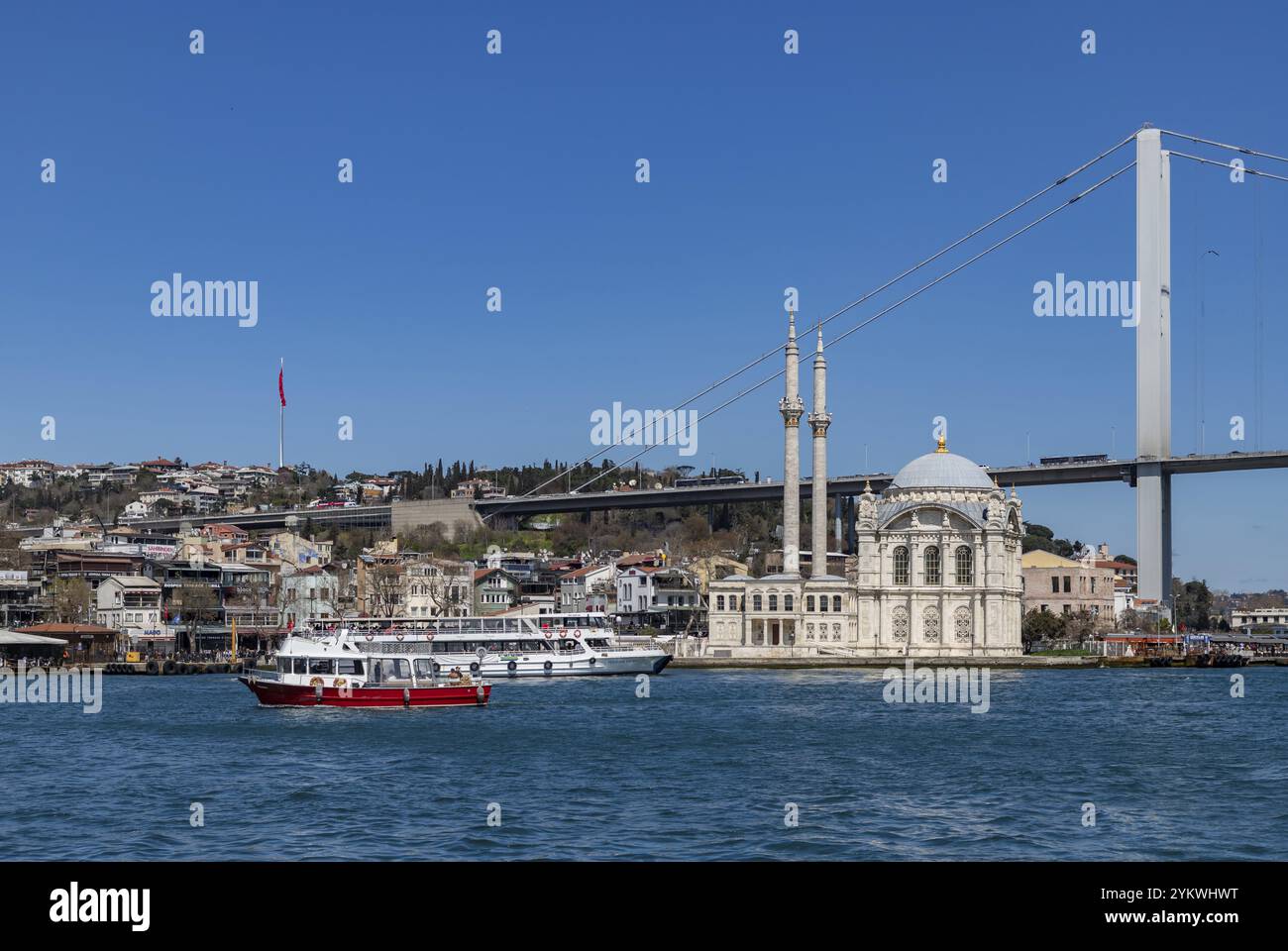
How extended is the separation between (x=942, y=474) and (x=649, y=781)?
4609cm

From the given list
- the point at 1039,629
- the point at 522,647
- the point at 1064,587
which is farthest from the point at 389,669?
the point at 1064,587

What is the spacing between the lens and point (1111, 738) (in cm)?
2789

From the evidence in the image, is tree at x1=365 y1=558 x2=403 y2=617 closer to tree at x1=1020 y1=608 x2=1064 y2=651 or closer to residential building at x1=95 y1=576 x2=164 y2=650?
residential building at x1=95 y1=576 x2=164 y2=650

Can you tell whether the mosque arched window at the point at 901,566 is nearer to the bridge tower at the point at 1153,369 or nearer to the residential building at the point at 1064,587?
the bridge tower at the point at 1153,369

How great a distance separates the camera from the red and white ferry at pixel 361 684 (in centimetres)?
3528

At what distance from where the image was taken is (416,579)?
3063 inches

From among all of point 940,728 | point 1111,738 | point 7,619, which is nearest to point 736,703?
point 940,728

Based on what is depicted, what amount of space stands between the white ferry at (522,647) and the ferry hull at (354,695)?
12.7 meters

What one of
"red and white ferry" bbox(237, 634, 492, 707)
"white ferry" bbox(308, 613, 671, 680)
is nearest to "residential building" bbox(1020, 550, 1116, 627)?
"white ferry" bbox(308, 613, 671, 680)

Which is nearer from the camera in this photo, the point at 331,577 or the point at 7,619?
the point at 7,619

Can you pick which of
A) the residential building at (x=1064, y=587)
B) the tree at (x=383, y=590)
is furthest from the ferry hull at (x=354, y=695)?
the residential building at (x=1064, y=587)
